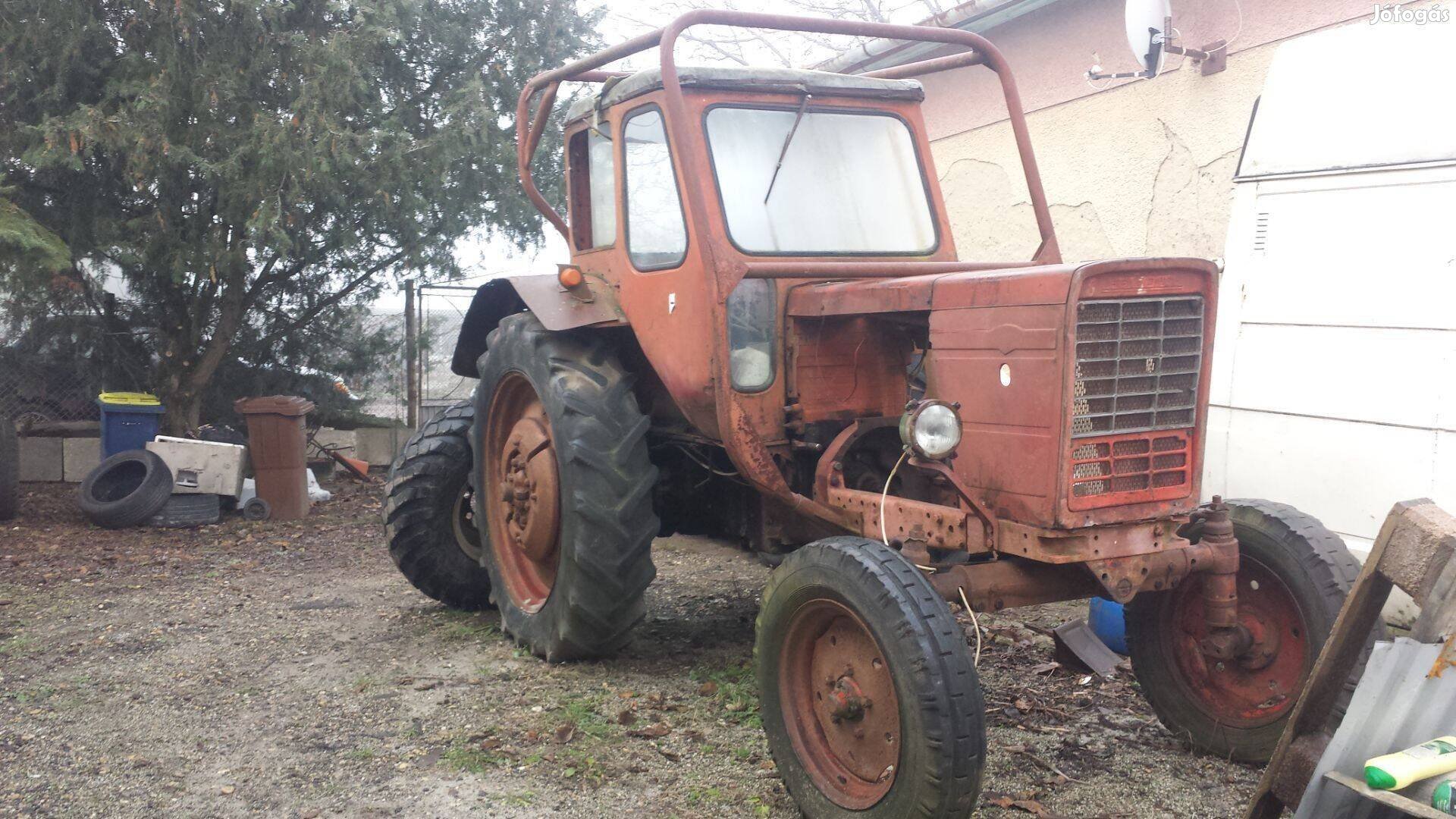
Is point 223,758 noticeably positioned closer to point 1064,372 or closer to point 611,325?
point 611,325

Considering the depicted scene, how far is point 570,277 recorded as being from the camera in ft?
14.5

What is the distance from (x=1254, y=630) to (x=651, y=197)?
8.18 feet

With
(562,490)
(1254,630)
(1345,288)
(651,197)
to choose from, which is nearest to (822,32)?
(651,197)

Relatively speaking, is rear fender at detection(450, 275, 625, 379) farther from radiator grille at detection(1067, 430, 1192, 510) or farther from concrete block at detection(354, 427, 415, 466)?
concrete block at detection(354, 427, 415, 466)

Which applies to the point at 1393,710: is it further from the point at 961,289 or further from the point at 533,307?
the point at 533,307

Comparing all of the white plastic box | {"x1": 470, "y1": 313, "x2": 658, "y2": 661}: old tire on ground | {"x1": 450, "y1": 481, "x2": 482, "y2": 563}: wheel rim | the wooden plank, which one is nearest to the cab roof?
{"x1": 470, "y1": 313, "x2": 658, "y2": 661}: old tire on ground

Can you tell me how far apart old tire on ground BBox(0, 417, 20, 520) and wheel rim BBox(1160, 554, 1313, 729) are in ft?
24.4

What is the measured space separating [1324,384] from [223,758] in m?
4.25

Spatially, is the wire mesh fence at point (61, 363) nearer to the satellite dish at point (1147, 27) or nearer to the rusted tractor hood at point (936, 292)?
the rusted tractor hood at point (936, 292)

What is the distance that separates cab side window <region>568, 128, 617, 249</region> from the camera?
4582mm

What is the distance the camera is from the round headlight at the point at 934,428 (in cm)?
326

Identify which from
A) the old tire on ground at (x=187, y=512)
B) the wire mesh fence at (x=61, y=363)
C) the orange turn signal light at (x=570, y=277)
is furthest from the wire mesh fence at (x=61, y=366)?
the orange turn signal light at (x=570, y=277)

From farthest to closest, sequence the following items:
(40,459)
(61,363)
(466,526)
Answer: (61,363) < (40,459) < (466,526)

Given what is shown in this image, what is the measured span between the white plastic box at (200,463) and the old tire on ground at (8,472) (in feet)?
2.77
